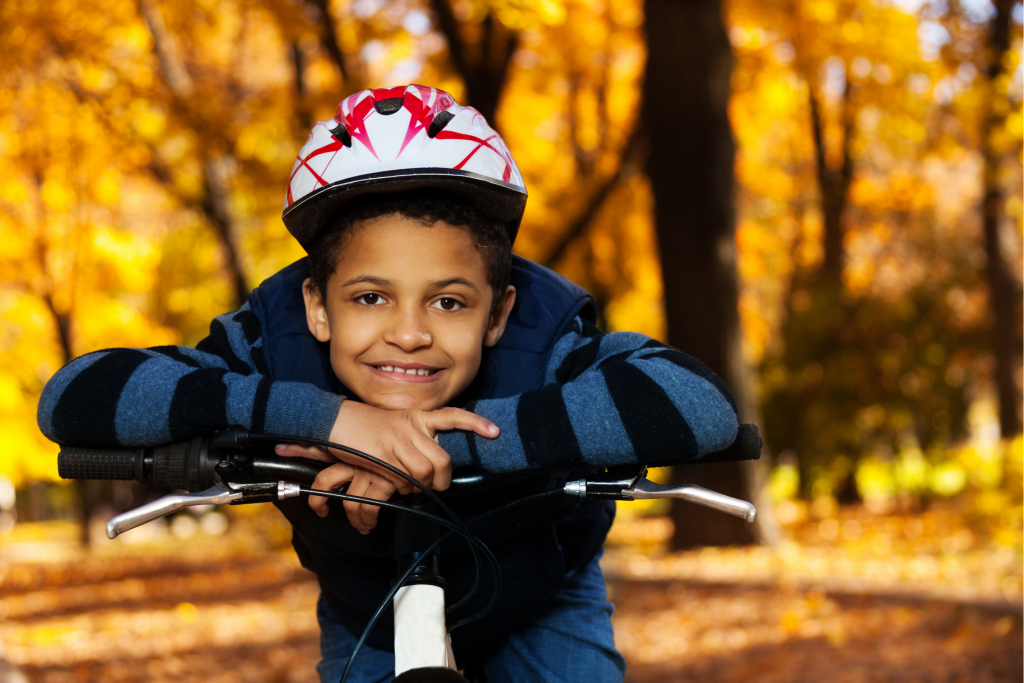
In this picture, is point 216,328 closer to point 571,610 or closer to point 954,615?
point 571,610

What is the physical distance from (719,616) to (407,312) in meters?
5.30

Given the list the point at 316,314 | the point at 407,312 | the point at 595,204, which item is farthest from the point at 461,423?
the point at 595,204

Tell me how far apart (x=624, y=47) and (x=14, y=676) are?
32.0ft

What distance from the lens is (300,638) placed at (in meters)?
7.22

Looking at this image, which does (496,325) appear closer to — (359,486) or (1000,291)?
(359,486)

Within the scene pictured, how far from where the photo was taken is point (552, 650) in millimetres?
2318

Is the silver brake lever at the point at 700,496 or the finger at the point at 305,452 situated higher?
the finger at the point at 305,452

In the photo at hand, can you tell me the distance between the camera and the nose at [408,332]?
6.36 feet

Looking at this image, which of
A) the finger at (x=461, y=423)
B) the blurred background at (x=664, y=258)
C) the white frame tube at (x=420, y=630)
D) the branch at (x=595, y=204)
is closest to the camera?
the white frame tube at (x=420, y=630)

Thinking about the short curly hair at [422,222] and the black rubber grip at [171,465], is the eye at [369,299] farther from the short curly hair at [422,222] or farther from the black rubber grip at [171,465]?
the black rubber grip at [171,465]

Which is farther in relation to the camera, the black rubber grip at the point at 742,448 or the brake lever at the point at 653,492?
the black rubber grip at the point at 742,448

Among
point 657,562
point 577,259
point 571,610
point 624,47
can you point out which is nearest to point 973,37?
point 624,47

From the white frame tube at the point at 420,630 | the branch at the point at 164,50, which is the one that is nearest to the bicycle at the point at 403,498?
the white frame tube at the point at 420,630

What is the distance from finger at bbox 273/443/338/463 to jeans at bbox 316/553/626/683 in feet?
2.34
